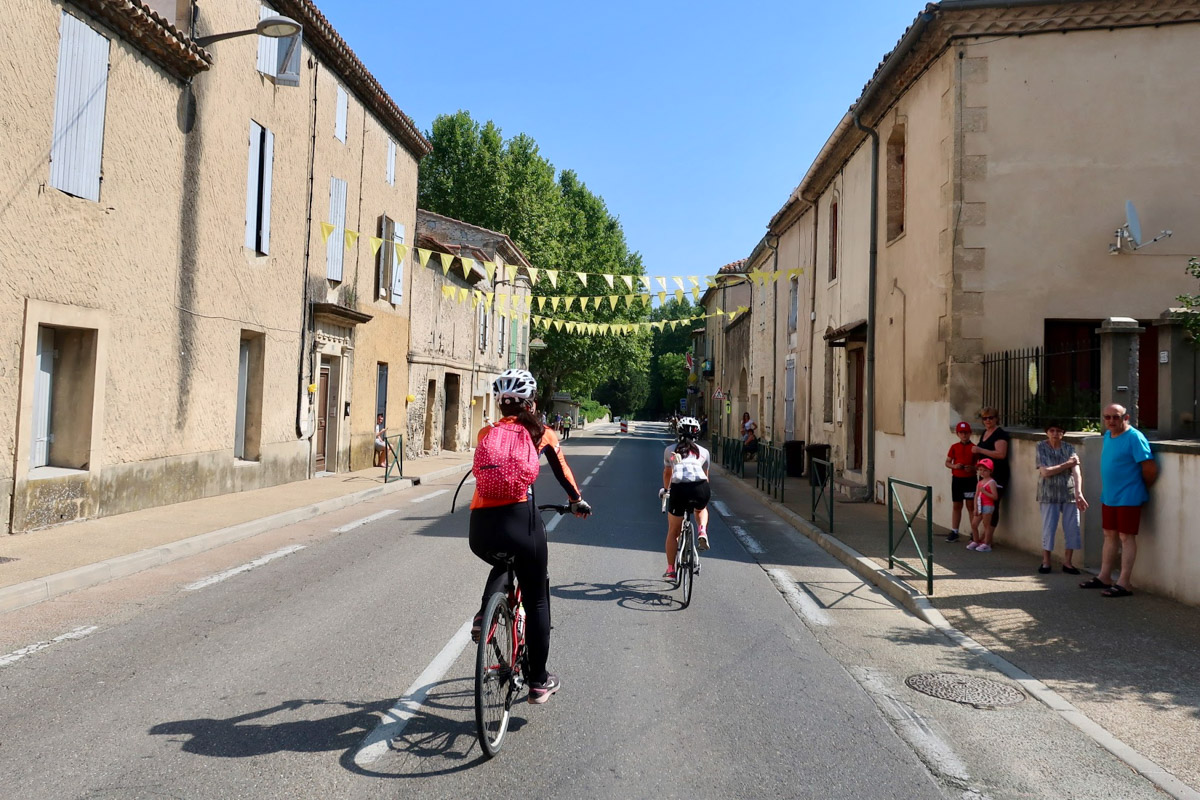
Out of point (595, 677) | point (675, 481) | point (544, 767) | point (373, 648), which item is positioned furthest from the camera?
point (675, 481)

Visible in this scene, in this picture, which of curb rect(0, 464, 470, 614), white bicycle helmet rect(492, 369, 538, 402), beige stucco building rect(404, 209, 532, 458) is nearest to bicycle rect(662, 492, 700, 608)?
white bicycle helmet rect(492, 369, 538, 402)

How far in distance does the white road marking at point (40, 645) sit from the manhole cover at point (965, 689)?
5183 millimetres

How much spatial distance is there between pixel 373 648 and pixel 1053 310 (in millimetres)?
9654

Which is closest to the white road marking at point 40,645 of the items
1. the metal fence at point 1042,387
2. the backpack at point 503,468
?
the backpack at point 503,468

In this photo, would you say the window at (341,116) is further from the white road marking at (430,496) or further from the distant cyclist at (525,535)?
the distant cyclist at (525,535)

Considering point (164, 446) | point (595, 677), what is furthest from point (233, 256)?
point (595, 677)

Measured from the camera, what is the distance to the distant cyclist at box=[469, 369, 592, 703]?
409 cm

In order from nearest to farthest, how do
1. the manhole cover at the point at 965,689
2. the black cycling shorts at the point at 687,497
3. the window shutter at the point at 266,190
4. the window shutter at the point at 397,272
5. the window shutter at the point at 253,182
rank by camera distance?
the manhole cover at the point at 965,689 < the black cycling shorts at the point at 687,497 < the window shutter at the point at 253,182 < the window shutter at the point at 266,190 < the window shutter at the point at 397,272

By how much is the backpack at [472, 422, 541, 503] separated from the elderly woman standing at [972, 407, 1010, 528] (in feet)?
25.1

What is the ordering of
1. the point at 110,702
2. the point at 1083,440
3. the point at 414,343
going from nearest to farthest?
the point at 110,702, the point at 1083,440, the point at 414,343

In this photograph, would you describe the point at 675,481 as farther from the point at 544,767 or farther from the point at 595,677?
the point at 544,767

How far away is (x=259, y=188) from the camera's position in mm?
14703

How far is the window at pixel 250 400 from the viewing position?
49.4 ft

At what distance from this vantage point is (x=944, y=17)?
11430 millimetres
